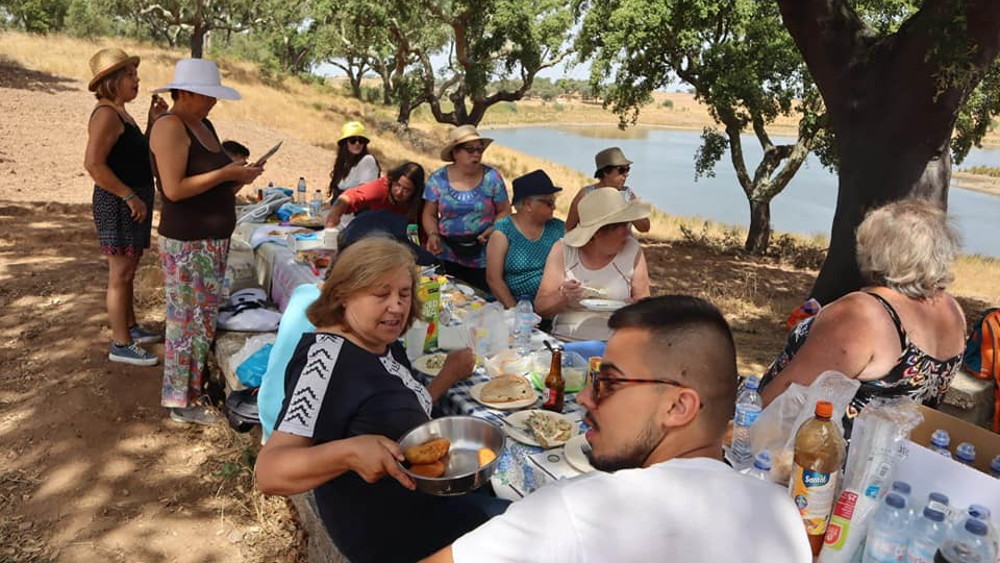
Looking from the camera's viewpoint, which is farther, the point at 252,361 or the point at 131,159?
the point at 131,159

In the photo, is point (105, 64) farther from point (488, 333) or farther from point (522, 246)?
point (488, 333)

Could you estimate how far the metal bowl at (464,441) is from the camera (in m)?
1.79

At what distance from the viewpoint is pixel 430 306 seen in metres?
3.04

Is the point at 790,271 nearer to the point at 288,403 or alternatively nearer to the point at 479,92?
the point at 479,92

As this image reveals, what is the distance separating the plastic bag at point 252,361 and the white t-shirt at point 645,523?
2.50 metres

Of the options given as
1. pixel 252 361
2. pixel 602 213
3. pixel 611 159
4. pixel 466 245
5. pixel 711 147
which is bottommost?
pixel 252 361

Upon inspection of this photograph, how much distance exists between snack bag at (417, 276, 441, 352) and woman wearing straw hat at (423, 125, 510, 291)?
1833 millimetres

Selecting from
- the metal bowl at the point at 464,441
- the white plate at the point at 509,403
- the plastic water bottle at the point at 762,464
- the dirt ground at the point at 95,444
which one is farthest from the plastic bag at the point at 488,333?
the plastic water bottle at the point at 762,464

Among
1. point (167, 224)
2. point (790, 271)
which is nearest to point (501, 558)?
point (167, 224)

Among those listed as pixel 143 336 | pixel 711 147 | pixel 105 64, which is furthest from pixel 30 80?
pixel 711 147

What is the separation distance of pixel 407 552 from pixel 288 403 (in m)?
0.60

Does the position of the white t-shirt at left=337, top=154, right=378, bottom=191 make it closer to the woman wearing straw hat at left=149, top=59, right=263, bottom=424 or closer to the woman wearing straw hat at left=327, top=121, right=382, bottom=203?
the woman wearing straw hat at left=327, top=121, right=382, bottom=203

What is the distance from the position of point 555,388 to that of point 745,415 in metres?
0.73

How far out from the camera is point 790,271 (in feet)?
37.1
